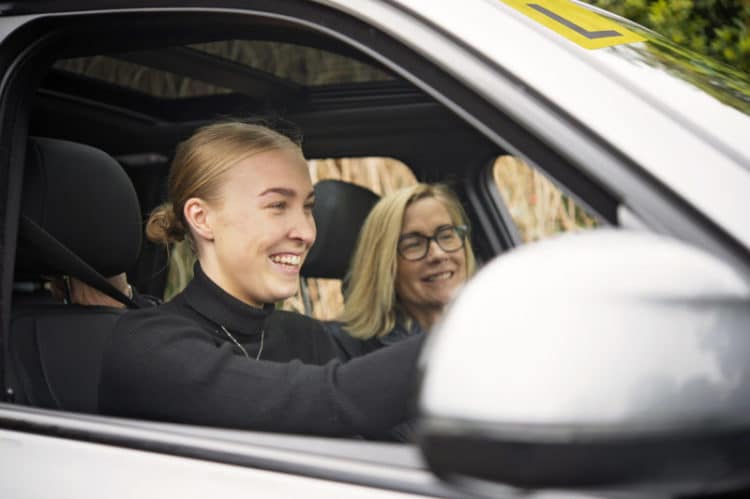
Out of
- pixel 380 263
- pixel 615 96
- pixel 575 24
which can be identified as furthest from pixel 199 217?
pixel 615 96

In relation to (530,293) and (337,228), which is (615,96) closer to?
(530,293)

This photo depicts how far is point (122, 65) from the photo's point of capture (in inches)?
121

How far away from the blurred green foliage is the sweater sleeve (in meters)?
2.96

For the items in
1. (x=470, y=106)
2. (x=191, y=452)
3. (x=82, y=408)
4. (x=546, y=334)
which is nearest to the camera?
(x=546, y=334)

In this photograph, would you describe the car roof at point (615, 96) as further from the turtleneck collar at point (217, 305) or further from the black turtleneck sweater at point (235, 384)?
the turtleneck collar at point (217, 305)

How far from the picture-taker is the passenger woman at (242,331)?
4.96ft

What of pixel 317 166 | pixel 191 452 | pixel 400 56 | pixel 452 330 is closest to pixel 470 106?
pixel 400 56

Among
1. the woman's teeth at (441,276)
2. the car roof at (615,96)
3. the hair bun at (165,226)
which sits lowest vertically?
the woman's teeth at (441,276)

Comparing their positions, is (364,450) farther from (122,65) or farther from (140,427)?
(122,65)

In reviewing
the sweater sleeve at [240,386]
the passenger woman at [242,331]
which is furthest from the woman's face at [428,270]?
the sweater sleeve at [240,386]

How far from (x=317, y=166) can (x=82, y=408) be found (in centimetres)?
118

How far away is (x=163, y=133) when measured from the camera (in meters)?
3.33

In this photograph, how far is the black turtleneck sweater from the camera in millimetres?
1493

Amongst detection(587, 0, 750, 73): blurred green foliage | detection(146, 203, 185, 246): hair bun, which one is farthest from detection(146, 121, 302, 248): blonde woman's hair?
detection(587, 0, 750, 73): blurred green foliage
